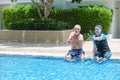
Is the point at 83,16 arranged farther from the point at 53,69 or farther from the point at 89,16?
the point at 53,69

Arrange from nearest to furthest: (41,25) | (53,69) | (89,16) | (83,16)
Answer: (53,69)
(41,25)
(89,16)
(83,16)

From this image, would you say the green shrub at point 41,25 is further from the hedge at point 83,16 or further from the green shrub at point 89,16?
the green shrub at point 89,16

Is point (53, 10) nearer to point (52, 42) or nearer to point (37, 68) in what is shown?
point (52, 42)

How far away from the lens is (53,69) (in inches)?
442

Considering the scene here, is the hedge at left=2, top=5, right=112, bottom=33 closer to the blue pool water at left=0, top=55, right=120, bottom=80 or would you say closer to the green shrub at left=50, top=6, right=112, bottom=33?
the green shrub at left=50, top=6, right=112, bottom=33

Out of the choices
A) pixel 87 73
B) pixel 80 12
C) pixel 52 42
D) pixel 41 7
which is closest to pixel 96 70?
pixel 87 73

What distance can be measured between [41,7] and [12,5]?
3674 mm

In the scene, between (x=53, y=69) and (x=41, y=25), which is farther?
(x=41, y=25)

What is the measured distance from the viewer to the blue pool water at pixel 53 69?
32.5 ft

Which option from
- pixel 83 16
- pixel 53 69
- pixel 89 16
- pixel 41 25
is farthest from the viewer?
pixel 83 16

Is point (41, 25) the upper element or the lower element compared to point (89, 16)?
lower

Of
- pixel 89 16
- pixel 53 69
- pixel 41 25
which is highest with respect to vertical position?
pixel 89 16

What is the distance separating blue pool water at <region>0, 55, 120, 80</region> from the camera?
9898mm

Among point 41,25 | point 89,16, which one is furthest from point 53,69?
point 89,16
